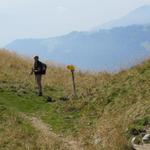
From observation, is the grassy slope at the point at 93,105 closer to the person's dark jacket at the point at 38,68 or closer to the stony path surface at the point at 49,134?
the stony path surface at the point at 49,134

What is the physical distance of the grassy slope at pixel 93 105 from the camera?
51.7 feet

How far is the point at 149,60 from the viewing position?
2248 cm

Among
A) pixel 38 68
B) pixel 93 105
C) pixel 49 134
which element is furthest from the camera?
pixel 38 68

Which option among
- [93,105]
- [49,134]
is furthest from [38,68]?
[49,134]

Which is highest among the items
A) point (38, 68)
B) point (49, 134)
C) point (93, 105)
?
point (38, 68)

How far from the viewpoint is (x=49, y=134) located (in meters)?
18.0

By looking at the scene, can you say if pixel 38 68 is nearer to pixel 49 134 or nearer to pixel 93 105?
pixel 93 105

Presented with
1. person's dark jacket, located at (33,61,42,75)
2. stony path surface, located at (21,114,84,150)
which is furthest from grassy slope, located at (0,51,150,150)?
person's dark jacket, located at (33,61,42,75)

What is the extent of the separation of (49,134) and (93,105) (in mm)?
3744

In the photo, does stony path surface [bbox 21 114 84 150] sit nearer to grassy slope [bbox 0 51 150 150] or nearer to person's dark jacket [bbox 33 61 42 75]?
grassy slope [bbox 0 51 150 150]

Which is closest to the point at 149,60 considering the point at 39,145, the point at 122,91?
the point at 122,91

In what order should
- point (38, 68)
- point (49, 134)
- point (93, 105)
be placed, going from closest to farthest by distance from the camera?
point (49, 134) < point (93, 105) < point (38, 68)

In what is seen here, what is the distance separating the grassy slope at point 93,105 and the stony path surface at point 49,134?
12.0 inches

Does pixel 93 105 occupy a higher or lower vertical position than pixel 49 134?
higher
